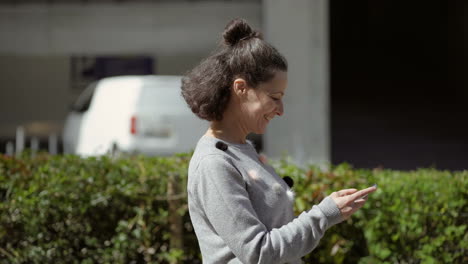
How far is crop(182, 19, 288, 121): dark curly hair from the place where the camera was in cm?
234

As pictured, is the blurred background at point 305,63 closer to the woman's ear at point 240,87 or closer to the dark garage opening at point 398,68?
the dark garage opening at point 398,68

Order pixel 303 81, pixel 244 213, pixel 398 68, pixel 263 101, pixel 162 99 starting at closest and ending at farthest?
1. pixel 244 213
2. pixel 263 101
3. pixel 162 99
4. pixel 303 81
5. pixel 398 68

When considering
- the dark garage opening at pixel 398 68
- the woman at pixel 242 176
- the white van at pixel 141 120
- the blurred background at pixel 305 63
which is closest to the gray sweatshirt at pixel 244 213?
the woman at pixel 242 176

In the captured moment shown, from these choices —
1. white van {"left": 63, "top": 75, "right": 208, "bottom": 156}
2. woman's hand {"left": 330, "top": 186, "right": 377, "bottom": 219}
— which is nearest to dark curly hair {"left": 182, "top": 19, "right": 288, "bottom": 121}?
woman's hand {"left": 330, "top": 186, "right": 377, "bottom": 219}

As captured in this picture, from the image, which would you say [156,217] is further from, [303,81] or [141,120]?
[303,81]

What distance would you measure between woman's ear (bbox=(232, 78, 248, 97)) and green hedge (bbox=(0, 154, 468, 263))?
1.80 meters

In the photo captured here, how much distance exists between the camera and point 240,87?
2357 mm

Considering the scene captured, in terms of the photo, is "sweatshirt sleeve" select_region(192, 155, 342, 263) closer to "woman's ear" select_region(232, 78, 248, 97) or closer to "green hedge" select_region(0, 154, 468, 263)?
"woman's ear" select_region(232, 78, 248, 97)

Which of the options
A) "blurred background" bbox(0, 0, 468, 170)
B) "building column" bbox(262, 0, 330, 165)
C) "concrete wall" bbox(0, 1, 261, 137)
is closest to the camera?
"building column" bbox(262, 0, 330, 165)

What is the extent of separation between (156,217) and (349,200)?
6.89ft

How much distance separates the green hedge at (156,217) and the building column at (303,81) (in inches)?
378

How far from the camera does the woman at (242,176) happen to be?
7.29ft

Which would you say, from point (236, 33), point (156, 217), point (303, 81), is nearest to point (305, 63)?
point (303, 81)

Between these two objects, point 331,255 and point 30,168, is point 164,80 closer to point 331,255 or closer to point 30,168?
point 30,168
